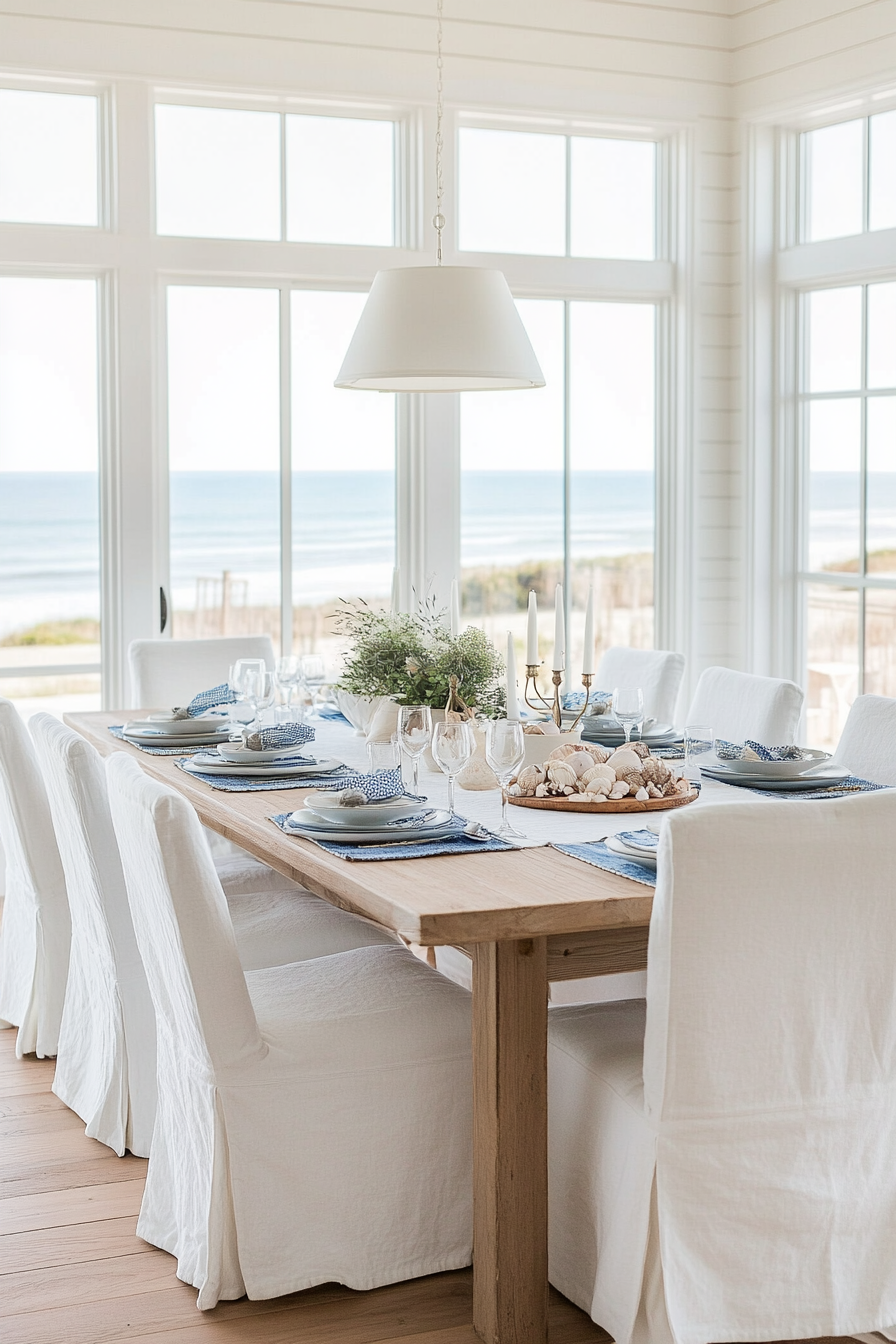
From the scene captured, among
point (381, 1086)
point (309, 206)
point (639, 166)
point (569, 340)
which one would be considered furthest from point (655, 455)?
point (381, 1086)

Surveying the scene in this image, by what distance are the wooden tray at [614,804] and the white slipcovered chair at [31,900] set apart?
1.12m

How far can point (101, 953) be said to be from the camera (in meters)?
2.86

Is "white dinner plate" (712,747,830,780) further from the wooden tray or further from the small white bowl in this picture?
the small white bowl

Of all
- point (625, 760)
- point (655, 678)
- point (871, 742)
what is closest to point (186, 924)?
point (625, 760)

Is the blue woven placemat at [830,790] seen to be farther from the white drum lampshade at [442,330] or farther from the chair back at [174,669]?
the chair back at [174,669]

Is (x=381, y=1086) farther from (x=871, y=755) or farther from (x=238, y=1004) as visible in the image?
(x=871, y=755)

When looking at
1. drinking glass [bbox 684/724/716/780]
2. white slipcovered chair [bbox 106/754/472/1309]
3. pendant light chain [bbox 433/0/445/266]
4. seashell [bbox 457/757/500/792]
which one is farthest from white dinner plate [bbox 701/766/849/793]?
pendant light chain [bbox 433/0/445/266]

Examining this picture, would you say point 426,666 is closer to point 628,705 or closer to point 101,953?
point 628,705

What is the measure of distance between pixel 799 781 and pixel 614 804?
388mm

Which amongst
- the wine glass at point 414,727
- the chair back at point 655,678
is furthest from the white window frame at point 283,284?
the wine glass at point 414,727

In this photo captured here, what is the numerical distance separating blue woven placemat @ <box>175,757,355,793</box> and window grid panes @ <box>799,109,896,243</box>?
2.97 m

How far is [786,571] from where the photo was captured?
5.44 meters

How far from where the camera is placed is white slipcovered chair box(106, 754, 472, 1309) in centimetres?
218

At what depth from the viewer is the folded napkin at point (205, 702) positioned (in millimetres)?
3635
